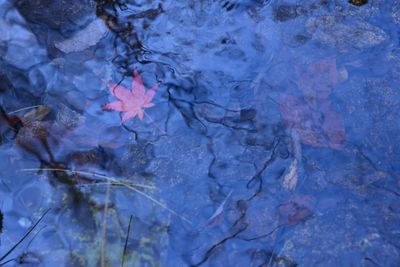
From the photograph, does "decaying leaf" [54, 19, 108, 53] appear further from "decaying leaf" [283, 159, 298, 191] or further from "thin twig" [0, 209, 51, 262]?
"decaying leaf" [283, 159, 298, 191]

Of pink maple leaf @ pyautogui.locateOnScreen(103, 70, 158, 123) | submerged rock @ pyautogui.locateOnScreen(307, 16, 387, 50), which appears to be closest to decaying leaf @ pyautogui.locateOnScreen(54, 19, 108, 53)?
pink maple leaf @ pyautogui.locateOnScreen(103, 70, 158, 123)

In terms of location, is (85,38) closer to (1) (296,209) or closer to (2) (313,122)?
(2) (313,122)

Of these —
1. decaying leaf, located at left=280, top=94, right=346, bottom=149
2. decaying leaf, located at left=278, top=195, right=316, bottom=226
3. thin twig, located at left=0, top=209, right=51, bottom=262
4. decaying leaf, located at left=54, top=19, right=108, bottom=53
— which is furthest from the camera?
decaying leaf, located at left=54, top=19, right=108, bottom=53

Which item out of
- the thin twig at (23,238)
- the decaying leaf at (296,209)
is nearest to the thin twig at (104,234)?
the thin twig at (23,238)

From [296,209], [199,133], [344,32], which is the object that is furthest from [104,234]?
[344,32]

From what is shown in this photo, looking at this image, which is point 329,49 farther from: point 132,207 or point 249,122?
point 132,207

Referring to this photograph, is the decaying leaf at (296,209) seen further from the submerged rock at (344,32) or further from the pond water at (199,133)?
the submerged rock at (344,32)
